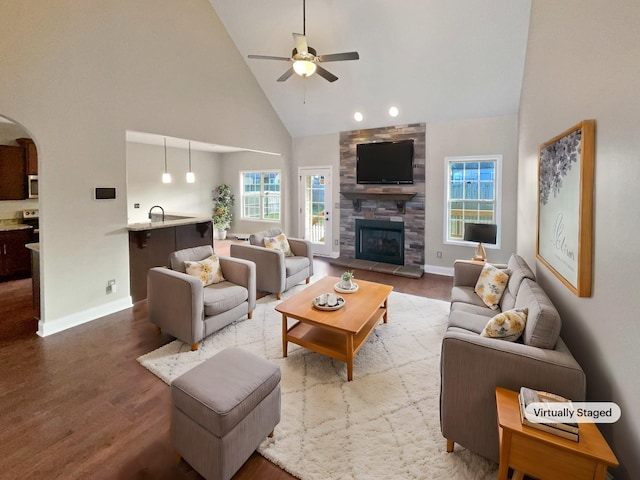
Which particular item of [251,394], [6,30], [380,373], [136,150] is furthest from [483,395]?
[136,150]

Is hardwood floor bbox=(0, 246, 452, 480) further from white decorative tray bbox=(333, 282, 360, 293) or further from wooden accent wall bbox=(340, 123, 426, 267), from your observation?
wooden accent wall bbox=(340, 123, 426, 267)

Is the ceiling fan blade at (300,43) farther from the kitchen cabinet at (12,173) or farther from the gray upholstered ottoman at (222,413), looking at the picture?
the kitchen cabinet at (12,173)

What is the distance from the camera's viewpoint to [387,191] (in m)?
6.58

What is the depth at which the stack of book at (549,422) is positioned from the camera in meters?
1.38

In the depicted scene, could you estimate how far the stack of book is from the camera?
1382mm

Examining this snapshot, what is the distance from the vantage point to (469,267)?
3.82 m

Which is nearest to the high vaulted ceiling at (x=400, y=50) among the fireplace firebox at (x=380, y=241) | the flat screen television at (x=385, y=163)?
the flat screen television at (x=385, y=163)

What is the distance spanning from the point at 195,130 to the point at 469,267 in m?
4.55

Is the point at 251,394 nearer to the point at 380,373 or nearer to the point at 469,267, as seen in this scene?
the point at 380,373

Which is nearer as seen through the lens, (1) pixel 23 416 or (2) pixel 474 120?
(1) pixel 23 416

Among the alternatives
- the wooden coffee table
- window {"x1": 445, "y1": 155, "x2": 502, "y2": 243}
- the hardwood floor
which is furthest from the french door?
the hardwood floor

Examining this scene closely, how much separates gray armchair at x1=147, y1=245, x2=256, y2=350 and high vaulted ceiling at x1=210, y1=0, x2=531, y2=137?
380 centimetres

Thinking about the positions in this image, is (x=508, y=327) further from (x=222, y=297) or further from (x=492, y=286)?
(x=222, y=297)

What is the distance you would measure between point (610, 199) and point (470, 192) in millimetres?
4358
